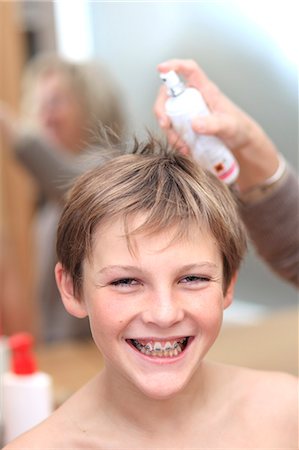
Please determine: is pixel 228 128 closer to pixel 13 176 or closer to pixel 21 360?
pixel 21 360

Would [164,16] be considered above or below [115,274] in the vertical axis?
above

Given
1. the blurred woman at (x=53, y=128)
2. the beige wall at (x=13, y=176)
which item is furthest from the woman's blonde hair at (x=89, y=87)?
the beige wall at (x=13, y=176)

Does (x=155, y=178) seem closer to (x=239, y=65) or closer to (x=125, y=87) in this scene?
(x=239, y=65)

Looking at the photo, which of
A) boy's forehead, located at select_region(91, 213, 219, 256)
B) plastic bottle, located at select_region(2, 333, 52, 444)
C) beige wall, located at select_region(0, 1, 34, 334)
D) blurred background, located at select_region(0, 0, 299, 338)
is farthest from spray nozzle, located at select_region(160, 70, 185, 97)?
beige wall, located at select_region(0, 1, 34, 334)

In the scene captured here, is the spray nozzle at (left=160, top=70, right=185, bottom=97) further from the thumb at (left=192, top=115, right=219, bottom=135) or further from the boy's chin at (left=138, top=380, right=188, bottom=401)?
the boy's chin at (left=138, top=380, right=188, bottom=401)

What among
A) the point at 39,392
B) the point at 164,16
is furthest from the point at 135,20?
the point at 39,392

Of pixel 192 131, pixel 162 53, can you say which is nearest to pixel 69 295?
pixel 192 131

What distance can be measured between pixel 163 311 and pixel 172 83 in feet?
1.18

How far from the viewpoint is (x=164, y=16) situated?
9.77ft

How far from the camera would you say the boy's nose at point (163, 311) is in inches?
31.3

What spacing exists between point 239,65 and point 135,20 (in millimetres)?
523

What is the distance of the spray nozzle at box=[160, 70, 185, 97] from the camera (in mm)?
1020

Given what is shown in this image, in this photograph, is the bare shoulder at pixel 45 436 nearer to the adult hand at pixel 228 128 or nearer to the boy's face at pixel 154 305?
the boy's face at pixel 154 305

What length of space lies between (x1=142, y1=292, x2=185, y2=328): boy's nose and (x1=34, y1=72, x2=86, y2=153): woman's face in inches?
57.2
